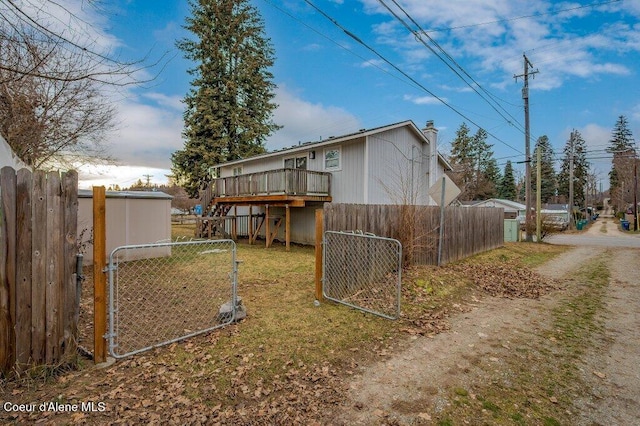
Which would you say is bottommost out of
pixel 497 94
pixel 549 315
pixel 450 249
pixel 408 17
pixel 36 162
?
pixel 549 315

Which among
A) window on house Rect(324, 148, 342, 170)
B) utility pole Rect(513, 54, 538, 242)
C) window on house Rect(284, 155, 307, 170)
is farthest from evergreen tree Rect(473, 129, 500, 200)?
window on house Rect(324, 148, 342, 170)

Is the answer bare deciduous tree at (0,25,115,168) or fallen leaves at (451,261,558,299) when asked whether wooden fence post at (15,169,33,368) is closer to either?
bare deciduous tree at (0,25,115,168)

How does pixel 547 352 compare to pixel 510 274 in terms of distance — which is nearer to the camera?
pixel 547 352

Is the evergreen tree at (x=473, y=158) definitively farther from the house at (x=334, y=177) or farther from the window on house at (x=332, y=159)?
the window on house at (x=332, y=159)

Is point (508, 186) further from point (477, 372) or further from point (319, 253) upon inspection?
point (477, 372)

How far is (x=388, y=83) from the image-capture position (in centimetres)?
1144

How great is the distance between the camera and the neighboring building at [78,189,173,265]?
8.75 m

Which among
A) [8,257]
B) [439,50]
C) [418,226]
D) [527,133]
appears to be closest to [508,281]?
[418,226]

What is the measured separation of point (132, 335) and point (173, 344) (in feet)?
2.34

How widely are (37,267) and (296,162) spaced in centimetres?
1324

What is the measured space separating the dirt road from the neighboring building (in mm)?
8488

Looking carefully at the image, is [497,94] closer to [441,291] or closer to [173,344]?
[441,291]

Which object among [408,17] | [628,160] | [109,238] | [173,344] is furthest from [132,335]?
[628,160]

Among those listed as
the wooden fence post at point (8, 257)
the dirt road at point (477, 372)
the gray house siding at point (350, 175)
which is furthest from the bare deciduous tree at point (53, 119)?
the dirt road at point (477, 372)
